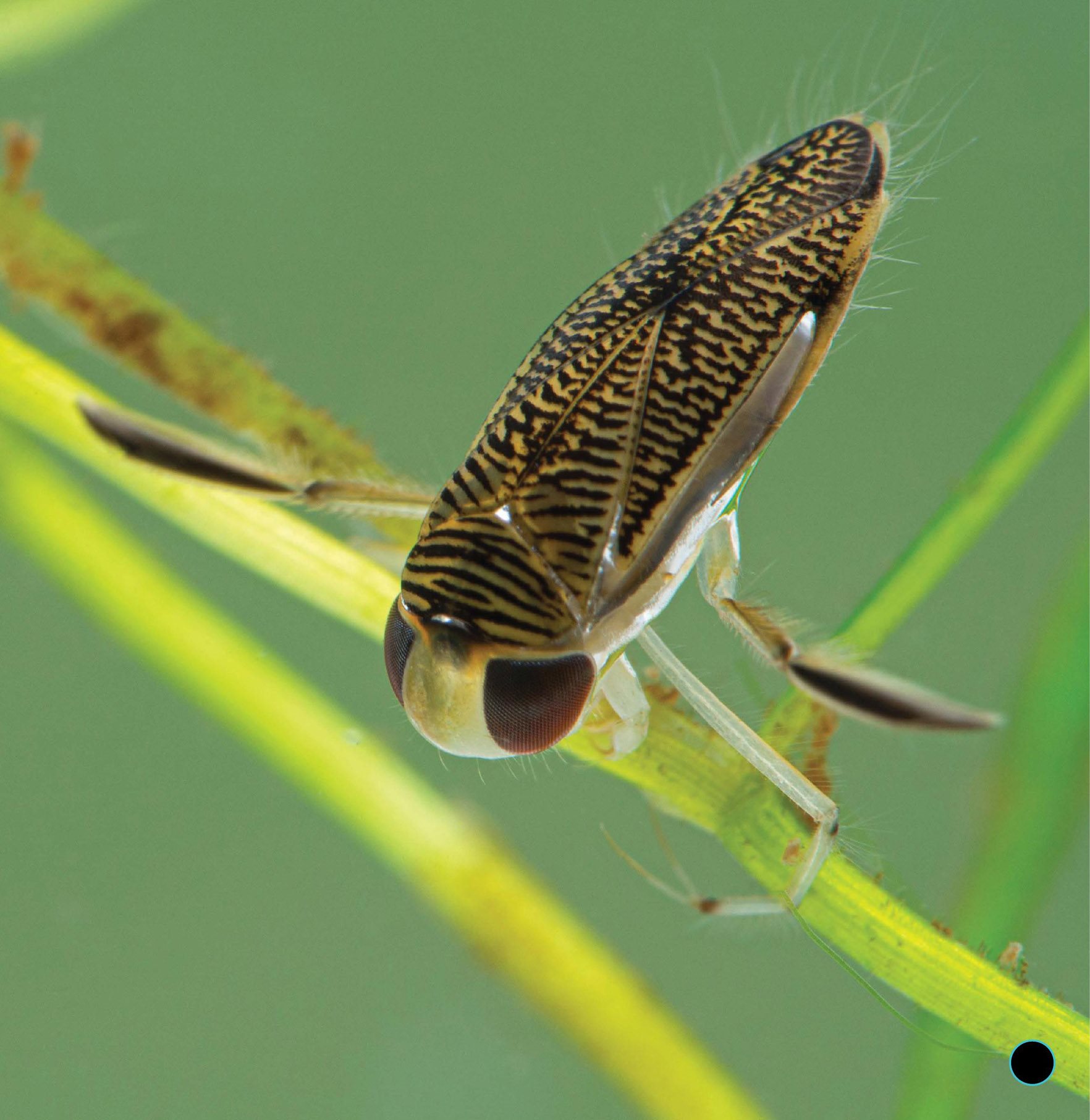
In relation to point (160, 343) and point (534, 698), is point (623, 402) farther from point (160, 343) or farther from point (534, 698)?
point (160, 343)

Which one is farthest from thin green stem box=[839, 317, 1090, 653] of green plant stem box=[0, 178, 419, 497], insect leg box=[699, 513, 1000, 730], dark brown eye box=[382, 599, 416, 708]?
green plant stem box=[0, 178, 419, 497]

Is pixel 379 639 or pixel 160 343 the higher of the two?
pixel 160 343

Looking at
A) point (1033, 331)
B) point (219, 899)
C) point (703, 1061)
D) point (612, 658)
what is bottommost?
point (219, 899)

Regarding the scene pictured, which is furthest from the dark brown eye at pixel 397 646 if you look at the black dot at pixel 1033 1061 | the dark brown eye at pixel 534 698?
the black dot at pixel 1033 1061

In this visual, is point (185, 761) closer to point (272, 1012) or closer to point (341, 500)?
point (272, 1012)

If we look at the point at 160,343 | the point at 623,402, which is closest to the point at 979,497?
the point at 623,402

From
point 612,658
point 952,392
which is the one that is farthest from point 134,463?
point 952,392
